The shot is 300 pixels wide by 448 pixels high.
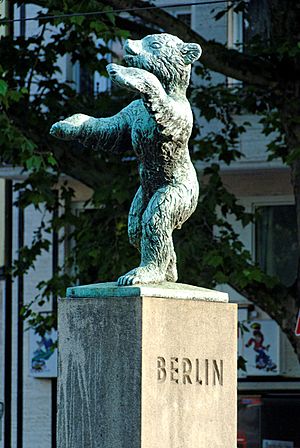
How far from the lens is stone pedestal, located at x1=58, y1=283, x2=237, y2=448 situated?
8.34m

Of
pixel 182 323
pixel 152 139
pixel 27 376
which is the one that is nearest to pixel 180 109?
pixel 152 139

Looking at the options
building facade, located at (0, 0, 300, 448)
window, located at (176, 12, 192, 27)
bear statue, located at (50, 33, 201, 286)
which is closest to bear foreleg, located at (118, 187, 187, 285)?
bear statue, located at (50, 33, 201, 286)

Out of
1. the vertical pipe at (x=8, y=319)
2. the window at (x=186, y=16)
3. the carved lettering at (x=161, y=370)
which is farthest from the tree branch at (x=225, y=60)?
the carved lettering at (x=161, y=370)

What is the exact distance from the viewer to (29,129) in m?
18.2

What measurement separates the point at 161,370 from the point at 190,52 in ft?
5.06

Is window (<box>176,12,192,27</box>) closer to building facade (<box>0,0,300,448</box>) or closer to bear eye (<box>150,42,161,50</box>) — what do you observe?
building facade (<box>0,0,300,448</box>)

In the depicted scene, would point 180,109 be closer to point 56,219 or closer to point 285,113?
point 285,113

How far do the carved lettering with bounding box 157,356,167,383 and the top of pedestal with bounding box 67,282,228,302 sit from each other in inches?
11.8

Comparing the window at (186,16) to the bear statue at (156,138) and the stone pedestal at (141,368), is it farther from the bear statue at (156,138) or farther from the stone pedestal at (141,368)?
the stone pedestal at (141,368)

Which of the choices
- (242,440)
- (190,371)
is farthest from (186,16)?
(190,371)

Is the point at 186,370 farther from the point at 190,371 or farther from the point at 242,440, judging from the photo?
the point at 242,440

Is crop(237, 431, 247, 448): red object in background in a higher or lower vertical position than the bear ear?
lower

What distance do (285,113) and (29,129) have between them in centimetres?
261

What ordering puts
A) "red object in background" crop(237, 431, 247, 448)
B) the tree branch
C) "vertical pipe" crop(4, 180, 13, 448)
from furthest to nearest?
"vertical pipe" crop(4, 180, 13, 448), "red object in background" crop(237, 431, 247, 448), the tree branch
